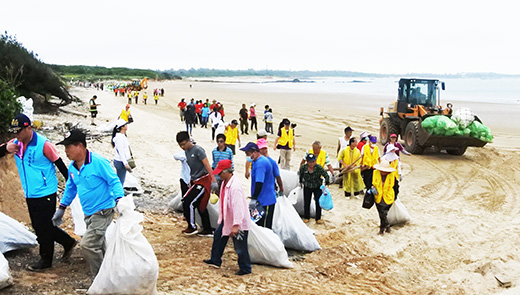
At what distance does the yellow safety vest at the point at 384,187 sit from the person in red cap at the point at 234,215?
2.63m

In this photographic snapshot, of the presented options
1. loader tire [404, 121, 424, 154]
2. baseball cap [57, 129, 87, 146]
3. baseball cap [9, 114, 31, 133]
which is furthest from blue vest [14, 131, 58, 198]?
loader tire [404, 121, 424, 154]

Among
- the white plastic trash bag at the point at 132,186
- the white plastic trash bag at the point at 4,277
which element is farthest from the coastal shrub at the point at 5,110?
the white plastic trash bag at the point at 4,277

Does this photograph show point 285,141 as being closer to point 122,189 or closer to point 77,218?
point 77,218

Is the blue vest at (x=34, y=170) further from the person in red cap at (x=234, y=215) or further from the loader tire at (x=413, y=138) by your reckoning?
the loader tire at (x=413, y=138)

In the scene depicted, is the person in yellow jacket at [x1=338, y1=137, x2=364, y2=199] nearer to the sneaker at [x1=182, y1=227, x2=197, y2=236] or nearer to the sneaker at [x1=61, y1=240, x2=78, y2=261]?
the sneaker at [x1=182, y1=227, x2=197, y2=236]

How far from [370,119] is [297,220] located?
19976mm

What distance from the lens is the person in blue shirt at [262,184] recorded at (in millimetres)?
5641

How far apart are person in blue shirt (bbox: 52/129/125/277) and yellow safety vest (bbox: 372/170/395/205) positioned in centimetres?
386

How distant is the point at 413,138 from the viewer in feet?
45.9

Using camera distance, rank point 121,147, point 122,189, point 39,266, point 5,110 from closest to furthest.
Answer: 1. point 122,189
2. point 39,266
3. point 121,147
4. point 5,110

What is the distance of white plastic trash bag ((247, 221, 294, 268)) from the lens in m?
5.14

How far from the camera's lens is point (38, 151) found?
173 inches

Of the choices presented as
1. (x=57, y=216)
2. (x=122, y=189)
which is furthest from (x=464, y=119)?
(x=57, y=216)

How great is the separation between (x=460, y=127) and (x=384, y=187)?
275 inches
